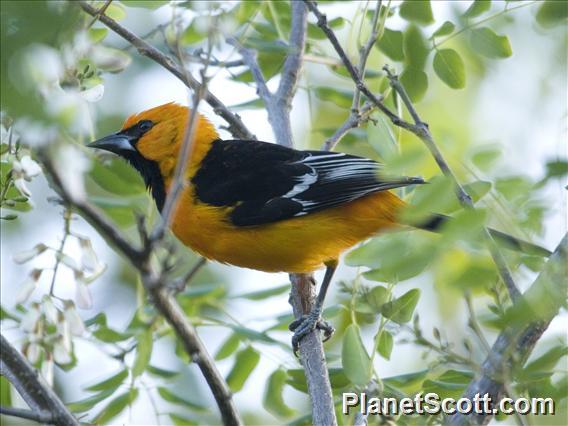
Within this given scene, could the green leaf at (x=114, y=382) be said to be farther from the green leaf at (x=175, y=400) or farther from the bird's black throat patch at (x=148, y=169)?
the bird's black throat patch at (x=148, y=169)

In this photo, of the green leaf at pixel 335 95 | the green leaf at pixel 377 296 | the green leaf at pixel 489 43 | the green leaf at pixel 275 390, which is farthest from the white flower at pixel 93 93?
the green leaf at pixel 335 95

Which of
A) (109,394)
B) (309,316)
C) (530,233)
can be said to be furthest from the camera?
(309,316)

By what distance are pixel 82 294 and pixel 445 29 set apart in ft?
6.54

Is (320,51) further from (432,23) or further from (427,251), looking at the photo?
(427,251)

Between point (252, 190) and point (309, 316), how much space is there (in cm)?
72

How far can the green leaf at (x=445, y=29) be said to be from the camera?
12.3 ft

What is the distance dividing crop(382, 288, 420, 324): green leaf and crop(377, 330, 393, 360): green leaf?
0.79 ft

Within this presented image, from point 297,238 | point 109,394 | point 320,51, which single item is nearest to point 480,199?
point 297,238

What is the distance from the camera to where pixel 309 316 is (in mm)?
4160

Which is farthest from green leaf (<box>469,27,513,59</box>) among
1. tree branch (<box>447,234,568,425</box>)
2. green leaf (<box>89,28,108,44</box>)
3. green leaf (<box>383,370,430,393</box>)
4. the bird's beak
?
the bird's beak

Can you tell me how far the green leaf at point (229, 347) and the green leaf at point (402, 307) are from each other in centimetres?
106

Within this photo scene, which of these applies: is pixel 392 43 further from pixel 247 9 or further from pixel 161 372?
pixel 161 372

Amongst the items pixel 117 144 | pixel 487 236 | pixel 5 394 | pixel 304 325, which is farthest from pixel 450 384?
pixel 117 144

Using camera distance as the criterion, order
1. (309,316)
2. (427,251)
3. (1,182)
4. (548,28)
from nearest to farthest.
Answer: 1. (427,251)
2. (1,182)
3. (548,28)
4. (309,316)
